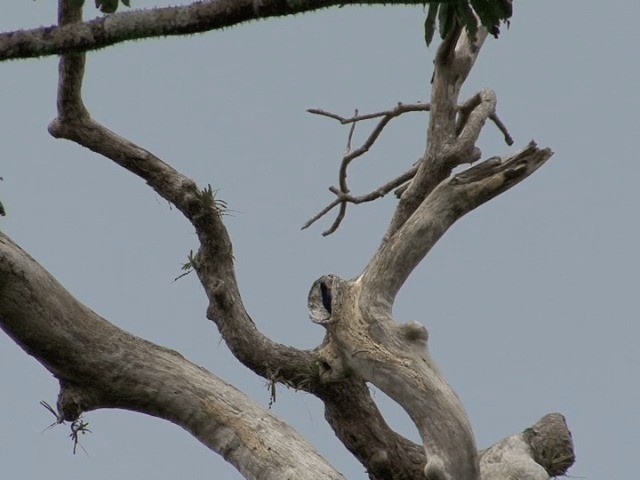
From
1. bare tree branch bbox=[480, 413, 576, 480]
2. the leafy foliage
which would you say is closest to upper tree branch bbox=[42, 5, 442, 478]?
bare tree branch bbox=[480, 413, 576, 480]

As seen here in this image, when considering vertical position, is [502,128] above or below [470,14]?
above

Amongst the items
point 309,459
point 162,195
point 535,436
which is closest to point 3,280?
point 162,195

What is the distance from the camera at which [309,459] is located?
22.3 feet

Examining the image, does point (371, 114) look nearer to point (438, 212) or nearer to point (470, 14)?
point (438, 212)

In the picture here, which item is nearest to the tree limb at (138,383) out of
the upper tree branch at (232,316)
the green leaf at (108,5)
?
the upper tree branch at (232,316)

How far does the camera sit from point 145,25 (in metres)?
4.88

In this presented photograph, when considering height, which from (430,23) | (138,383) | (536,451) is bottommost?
(138,383)

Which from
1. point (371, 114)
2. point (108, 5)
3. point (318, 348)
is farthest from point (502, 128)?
point (108, 5)

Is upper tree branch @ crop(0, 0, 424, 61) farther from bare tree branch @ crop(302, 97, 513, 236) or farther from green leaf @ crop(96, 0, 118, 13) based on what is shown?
bare tree branch @ crop(302, 97, 513, 236)

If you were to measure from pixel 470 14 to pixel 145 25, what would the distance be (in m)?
1.90

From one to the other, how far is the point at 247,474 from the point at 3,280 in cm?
210

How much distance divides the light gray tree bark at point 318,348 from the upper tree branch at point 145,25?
1.82m

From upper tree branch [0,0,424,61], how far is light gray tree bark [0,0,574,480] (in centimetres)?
182

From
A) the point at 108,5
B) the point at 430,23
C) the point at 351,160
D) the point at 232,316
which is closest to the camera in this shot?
the point at 108,5
